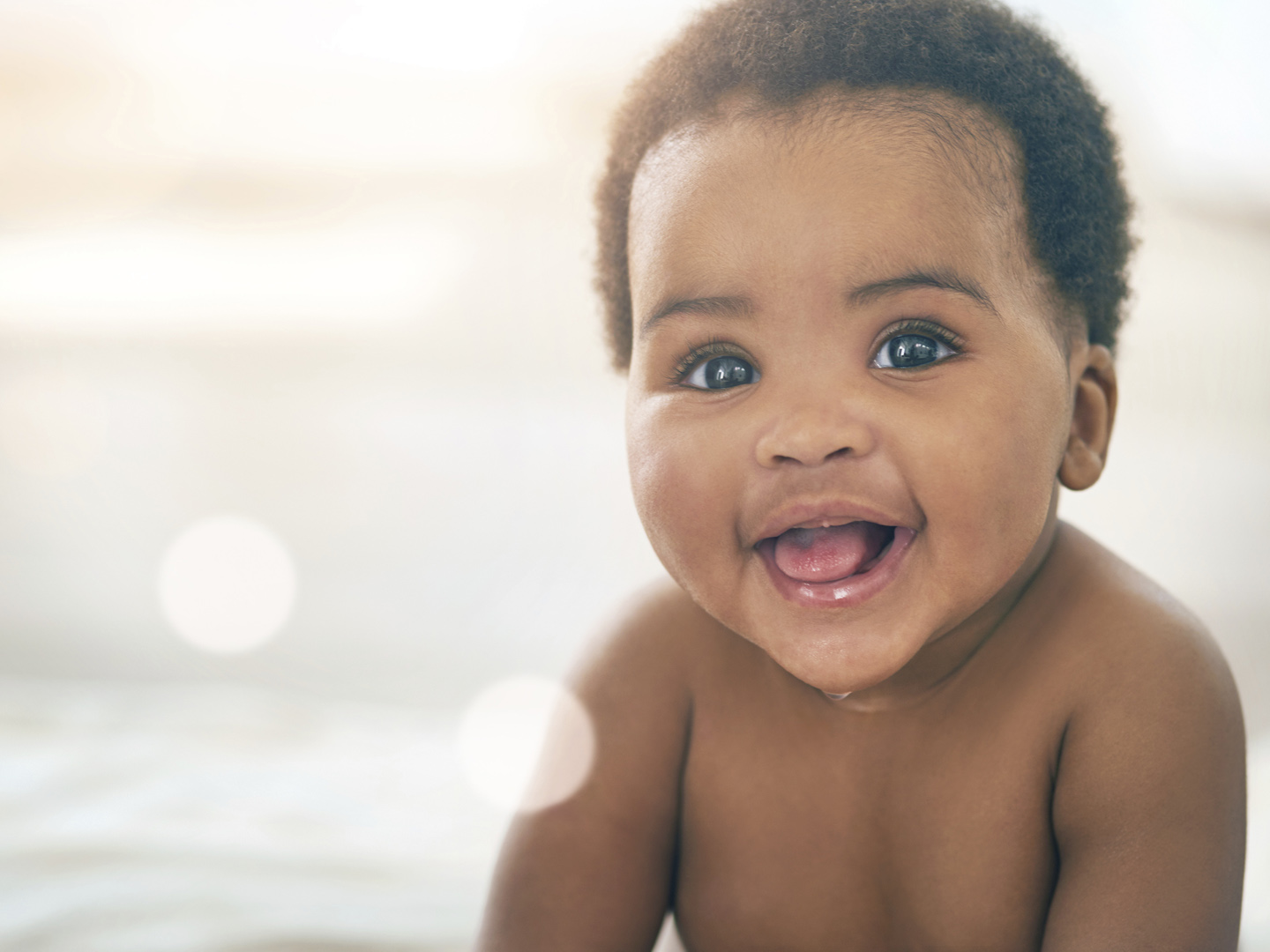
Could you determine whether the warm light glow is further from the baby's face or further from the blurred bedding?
the baby's face

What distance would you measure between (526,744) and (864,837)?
0.71 m

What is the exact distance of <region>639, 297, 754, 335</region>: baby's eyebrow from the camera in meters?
0.59

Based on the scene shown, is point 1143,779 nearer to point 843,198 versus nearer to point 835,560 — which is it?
point 835,560

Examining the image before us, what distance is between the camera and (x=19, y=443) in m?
2.07

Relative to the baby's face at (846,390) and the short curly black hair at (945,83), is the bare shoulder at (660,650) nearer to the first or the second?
the baby's face at (846,390)

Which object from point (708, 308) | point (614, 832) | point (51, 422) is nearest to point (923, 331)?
point (708, 308)

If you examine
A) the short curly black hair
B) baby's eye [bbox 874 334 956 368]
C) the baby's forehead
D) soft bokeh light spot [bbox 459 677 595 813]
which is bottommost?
soft bokeh light spot [bbox 459 677 595 813]

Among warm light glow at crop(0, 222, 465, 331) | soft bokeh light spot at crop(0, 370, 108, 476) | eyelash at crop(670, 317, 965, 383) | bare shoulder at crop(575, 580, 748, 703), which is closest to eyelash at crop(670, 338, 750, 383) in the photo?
eyelash at crop(670, 317, 965, 383)

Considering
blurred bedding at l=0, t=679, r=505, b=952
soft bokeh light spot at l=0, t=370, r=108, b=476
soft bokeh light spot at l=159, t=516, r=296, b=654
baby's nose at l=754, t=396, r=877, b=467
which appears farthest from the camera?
soft bokeh light spot at l=0, t=370, r=108, b=476

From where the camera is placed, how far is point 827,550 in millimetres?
610

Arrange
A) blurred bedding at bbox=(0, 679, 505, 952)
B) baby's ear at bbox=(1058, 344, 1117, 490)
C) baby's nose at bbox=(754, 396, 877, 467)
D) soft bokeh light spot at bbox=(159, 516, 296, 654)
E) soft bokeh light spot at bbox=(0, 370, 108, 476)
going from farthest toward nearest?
1. soft bokeh light spot at bbox=(0, 370, 108, 476)
2. soft bokeh light spot at bbox=(159, 516, 296, 654)
3. blurred bedding at bbox=(0, 679, 505, 952)
4. baby's ear at bbox=(1058, 344, 1117, 490)
5. baby's nose at bbox=(754, 396, 877, 467)

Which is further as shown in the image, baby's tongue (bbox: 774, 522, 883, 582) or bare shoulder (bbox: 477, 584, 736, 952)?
bare shoulder (bbox: 477, 584, 736, 952)

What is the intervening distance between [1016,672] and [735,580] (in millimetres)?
193

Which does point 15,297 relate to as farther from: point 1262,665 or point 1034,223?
point 1262,665
